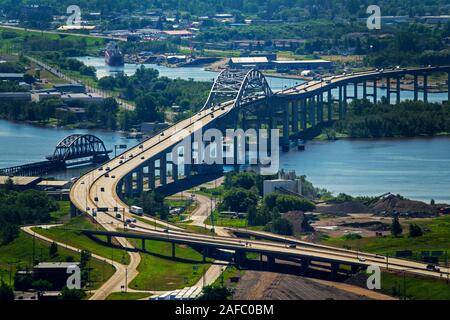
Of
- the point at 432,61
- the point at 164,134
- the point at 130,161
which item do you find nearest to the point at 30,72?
the point at 432,61

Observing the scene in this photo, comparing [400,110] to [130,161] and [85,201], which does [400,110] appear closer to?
[130,161]

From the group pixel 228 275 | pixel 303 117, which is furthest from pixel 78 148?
pixel 228 275

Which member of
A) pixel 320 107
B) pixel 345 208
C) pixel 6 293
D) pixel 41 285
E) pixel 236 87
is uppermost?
pixel 236 87

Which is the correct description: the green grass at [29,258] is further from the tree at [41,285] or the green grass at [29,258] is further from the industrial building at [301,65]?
the industrial building at [301,65]

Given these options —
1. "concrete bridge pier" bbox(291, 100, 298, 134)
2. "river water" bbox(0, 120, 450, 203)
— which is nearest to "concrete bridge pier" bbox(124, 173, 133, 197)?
"river water" bbox(0, 120, 450, 203)

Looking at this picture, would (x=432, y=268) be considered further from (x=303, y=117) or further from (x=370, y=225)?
(x=303, y=117)

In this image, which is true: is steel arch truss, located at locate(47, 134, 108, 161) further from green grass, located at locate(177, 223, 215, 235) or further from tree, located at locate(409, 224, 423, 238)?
tree, located at locate(409, 224, 423, 238)
